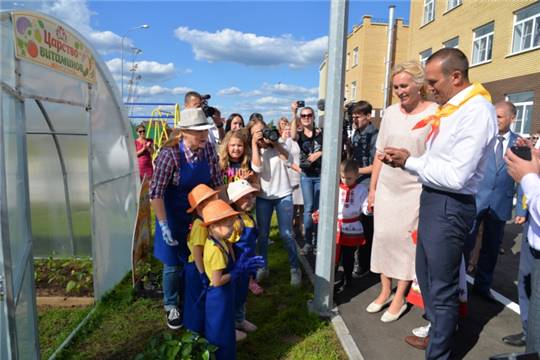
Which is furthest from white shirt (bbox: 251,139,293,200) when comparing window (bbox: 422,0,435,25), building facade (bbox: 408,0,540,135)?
window (bbox: 422,0,435,25)

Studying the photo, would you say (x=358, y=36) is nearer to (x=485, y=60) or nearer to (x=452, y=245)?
(x=485, y=60)

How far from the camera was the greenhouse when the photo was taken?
212 cm

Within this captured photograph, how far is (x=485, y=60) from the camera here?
1728 cm

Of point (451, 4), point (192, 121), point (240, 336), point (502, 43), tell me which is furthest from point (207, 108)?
point (451, 4)

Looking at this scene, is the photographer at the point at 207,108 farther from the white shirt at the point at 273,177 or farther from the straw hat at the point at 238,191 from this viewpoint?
the straw hat at the point at 238,191

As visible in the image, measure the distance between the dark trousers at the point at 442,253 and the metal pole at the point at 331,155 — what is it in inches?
40.0

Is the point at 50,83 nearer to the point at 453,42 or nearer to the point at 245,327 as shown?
the point at 245,327

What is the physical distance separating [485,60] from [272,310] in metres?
18.2

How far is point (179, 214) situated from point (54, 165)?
10.1ft

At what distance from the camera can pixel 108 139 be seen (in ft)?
15.9

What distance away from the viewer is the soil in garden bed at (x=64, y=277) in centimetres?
459

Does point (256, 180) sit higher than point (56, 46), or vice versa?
point (56, 46)

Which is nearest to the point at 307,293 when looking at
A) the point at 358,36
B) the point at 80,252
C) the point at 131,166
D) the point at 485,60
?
the point at 131,166

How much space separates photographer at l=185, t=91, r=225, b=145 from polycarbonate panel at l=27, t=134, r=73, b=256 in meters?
2.05
